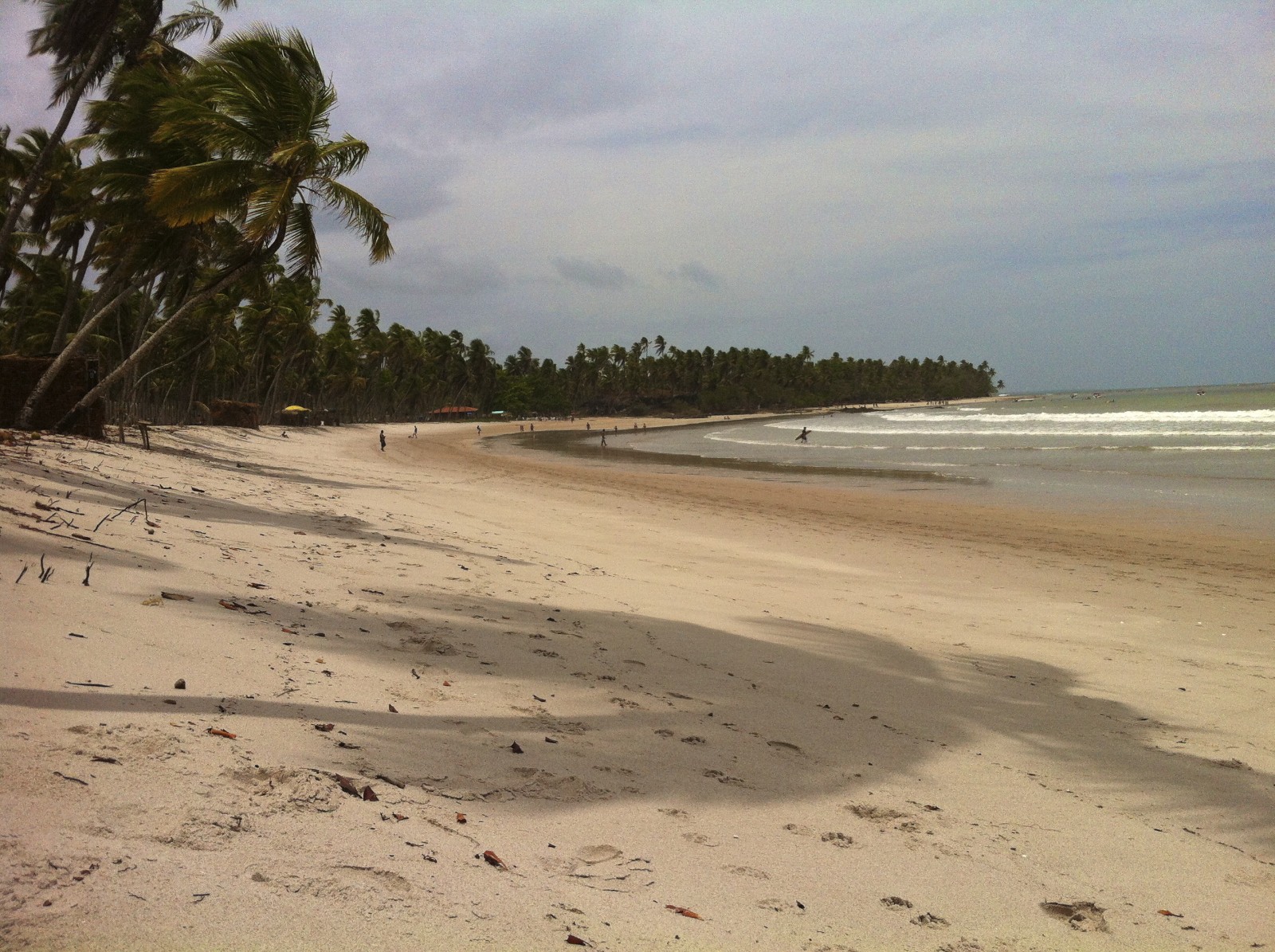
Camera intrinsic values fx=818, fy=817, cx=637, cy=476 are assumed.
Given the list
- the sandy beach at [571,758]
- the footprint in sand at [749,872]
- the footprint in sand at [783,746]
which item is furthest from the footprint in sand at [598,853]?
the footprint in sand at [783,746]

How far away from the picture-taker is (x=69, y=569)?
4395mm

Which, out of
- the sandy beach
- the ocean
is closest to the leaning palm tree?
the sandy beach

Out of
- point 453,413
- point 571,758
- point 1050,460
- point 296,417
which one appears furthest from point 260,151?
point 453,413

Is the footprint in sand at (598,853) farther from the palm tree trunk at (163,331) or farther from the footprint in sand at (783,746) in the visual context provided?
the palm tree trunk at (163,331)

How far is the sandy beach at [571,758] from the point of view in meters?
2.15

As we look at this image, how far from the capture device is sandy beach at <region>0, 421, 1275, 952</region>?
215 centimetres

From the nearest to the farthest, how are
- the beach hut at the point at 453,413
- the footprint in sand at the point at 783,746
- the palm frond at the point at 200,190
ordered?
the footprint in sand at the point at 783,746
the palm frond at the point at 200,190
the beach hut at the point at 453,413

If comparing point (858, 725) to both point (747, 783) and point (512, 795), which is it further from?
point (512, 795)

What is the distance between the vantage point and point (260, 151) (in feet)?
39.7

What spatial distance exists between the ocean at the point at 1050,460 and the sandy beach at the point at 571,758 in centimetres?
1251

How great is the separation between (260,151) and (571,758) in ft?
38.8

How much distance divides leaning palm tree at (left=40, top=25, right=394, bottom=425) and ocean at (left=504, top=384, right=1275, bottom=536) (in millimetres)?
16095

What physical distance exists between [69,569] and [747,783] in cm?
373

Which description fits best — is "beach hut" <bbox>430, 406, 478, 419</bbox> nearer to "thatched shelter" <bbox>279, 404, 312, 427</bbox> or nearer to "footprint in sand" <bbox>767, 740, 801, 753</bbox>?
"thatched shelter" <bbox>279, 404, 312, 427</bbox>
